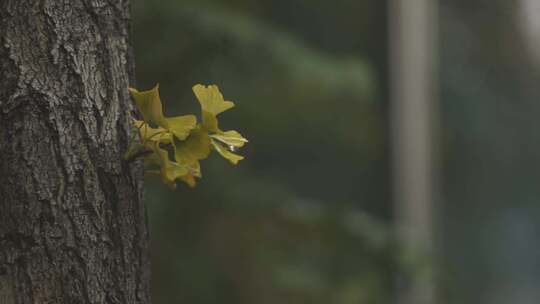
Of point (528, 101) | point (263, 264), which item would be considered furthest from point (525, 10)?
point (263, 264)

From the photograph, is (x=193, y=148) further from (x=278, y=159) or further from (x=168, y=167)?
(x=278, y=159)

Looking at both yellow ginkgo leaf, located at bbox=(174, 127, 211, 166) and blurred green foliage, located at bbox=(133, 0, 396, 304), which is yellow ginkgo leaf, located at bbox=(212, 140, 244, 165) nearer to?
yellow ginkgo leaf, located at bbox=(174, 127, 211, 166)

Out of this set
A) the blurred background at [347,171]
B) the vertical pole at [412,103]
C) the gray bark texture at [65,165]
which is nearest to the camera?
the gray bark texture at [65,165]

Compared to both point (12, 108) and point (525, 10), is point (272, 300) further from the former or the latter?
point (12, 108)

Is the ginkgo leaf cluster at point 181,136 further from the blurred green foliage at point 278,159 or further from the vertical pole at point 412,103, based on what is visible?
the vertical pole at point 412,103

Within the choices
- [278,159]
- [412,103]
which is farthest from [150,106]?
[412,103]

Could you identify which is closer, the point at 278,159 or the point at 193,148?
the point at 193,148

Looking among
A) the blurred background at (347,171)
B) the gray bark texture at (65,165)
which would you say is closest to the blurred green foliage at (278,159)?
the blurred background at (347,171)
